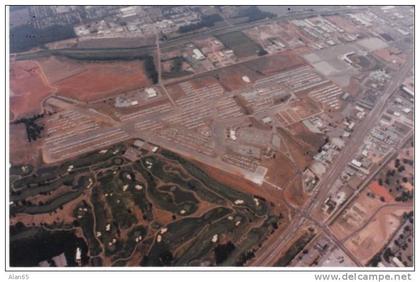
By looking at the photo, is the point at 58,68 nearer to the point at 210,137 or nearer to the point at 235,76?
the point at 235,76

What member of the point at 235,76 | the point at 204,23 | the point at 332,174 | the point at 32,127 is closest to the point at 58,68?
the point at 32,127

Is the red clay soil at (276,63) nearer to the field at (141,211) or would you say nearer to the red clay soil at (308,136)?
the red clay soil at (308,136)

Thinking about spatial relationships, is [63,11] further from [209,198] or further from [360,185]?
[360,185]

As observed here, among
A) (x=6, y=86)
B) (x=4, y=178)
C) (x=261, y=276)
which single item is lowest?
(x=261, y=276)

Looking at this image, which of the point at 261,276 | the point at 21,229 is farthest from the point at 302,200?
the point at 21,229

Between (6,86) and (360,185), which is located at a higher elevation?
(6,86)

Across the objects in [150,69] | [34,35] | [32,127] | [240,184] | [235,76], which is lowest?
[240,184]
